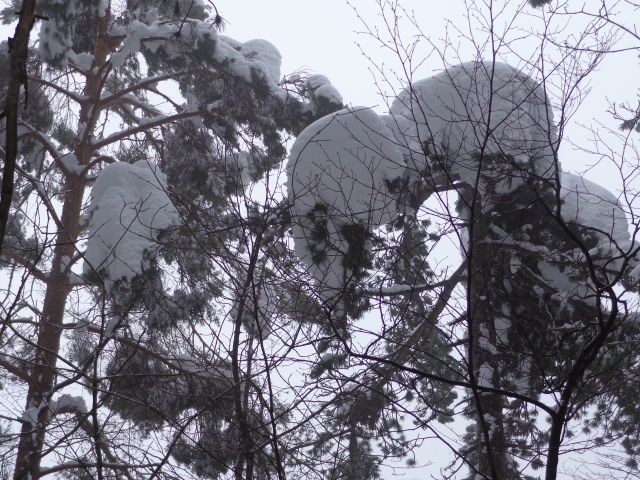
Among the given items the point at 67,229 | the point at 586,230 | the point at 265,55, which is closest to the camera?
the point at 586,230

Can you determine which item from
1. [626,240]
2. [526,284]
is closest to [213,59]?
[526,284]

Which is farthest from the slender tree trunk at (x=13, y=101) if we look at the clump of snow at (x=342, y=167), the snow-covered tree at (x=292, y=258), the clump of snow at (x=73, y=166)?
the clump of snow at (x=73, y=166)

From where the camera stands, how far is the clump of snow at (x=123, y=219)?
21.9 feet

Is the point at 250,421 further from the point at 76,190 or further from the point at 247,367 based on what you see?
the point at 76,190

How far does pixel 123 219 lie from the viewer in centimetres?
695

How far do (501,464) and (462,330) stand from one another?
168 cm

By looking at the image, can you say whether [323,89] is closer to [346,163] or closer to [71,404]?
[346,163]

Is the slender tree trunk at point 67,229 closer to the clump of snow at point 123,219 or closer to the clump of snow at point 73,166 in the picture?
the clump of snow at point 73,166

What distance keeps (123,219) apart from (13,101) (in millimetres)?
6258

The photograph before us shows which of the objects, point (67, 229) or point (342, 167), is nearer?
point (342, 167)

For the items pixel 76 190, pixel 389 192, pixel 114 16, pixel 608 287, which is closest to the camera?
pixel 608 287

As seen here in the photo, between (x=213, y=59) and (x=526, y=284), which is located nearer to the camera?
(x=526, y=284)

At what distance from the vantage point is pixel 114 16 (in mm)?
10227

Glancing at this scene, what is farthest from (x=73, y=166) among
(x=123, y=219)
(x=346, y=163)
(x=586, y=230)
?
(x=586, y=230)
